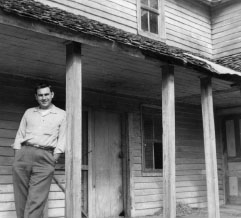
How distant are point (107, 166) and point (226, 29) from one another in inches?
230

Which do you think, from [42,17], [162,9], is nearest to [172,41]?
[162,9]

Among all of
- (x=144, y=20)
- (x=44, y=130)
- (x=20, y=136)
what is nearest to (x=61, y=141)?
(x=44, y=130)

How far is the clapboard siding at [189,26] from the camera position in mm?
10422

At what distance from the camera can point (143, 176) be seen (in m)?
9.40

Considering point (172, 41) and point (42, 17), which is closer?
point (42, 17)

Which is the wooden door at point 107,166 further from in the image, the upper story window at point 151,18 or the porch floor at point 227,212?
the upper story window at point 151,18

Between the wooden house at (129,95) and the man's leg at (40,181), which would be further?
the wooden house at (129,95)

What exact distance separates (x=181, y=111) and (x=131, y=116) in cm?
221

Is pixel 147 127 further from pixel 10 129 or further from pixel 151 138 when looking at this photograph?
pixel 10 129

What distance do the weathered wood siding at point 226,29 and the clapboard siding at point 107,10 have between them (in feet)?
11.2

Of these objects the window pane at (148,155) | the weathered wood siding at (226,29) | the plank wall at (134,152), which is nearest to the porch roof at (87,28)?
the plank wall at (134,152)

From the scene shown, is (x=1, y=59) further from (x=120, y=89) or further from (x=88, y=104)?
(x=120, y=89)

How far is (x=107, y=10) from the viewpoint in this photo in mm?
8844

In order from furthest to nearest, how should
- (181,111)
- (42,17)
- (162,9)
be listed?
1. (181,111)
2. (162,9)
3. (42,17)
